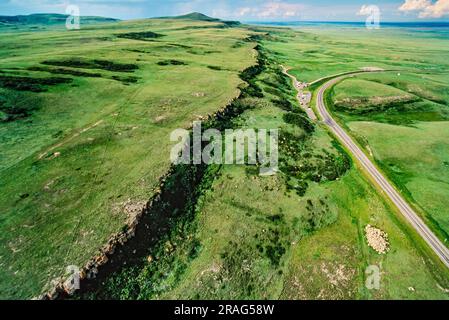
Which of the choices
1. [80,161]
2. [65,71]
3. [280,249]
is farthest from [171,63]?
[280,249]

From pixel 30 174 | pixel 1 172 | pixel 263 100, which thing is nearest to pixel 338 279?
pixel 30 174

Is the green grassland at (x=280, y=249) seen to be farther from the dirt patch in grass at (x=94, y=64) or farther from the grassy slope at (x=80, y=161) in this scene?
the dirt patch in grass at (x=94, y=64)

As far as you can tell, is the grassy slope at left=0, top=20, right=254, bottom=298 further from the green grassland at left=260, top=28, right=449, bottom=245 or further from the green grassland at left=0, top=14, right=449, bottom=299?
the green grassland at left=260, top=28, right=449, bottom=245

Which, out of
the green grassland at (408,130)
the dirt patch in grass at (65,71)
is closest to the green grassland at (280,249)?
the green grassland at (408,130)

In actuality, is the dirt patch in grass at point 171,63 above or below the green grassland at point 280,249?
above

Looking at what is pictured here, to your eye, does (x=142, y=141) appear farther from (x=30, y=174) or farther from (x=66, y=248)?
(x=66, y=248)

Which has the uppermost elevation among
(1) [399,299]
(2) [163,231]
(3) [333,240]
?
(2) [163,231]

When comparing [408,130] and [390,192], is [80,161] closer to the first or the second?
[390,192]
